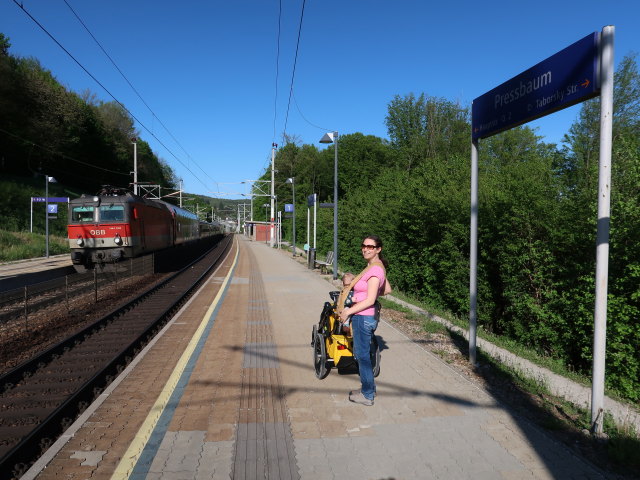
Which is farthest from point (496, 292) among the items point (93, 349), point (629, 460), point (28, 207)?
point (28, 207)

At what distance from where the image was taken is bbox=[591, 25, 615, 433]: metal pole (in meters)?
3.96

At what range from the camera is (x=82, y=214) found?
17250 mm

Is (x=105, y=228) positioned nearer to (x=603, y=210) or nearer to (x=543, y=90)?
(x=543, y=90)

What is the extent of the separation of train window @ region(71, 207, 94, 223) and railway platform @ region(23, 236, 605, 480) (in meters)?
12.2

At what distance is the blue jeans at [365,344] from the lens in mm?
4625

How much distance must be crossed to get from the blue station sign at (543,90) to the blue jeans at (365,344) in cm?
283

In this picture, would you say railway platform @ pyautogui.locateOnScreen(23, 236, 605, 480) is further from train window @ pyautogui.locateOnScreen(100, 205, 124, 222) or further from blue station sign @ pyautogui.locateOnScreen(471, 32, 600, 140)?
train window @ pyautogui.locateOnScreen(100, 205, 124, 222)

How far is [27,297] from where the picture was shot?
891cm

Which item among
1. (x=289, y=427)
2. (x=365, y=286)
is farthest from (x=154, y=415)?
(x=365, y=286)

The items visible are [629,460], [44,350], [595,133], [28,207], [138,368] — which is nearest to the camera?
[629,460]

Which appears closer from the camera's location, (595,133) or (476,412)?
(476,412)

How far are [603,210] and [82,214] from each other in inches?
685

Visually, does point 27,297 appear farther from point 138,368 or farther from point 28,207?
point 28,207

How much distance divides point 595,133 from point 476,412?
21789mm
